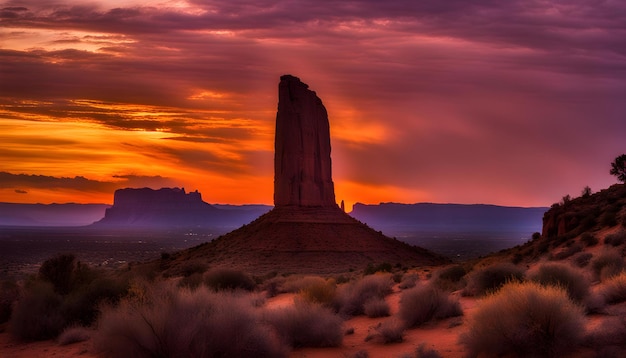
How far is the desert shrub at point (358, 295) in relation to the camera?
21864 mm

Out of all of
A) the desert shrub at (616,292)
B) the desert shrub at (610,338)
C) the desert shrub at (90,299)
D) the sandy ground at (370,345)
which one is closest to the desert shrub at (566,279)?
the desert shrub at (616,292)

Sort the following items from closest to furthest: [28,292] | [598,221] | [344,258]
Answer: [28,292], [598,221], [344,258]

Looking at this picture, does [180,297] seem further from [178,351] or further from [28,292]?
[28,292]

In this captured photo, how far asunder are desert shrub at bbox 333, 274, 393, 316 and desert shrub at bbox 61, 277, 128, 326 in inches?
268

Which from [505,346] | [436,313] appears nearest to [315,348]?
[436,313]

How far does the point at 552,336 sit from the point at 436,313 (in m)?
5.78

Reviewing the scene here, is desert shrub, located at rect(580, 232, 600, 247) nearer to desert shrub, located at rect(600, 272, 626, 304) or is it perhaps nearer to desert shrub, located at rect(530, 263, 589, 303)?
desert shrub, located at rect(530, 263, 589, 303)

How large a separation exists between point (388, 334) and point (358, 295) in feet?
20.5

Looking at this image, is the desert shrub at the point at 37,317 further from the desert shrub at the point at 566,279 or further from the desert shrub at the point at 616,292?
the desert shrub at the point at 616,292

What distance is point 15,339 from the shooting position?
70.4 ft

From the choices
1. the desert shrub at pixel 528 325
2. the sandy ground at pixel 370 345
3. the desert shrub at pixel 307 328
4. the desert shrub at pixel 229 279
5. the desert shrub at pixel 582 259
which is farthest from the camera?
the desert shrub at pixel 229 279

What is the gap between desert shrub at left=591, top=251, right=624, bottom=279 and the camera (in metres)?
20.9

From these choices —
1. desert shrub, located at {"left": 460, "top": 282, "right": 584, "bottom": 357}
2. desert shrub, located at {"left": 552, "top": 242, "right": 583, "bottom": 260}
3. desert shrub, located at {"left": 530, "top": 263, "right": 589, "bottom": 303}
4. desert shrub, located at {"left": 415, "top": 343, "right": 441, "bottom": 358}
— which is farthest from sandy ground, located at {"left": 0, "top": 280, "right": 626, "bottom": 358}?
desert shrub, located at {"left": 552, "top": 242, "right": 583, "bottom": 260}

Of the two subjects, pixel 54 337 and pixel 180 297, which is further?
pixel 54 337
